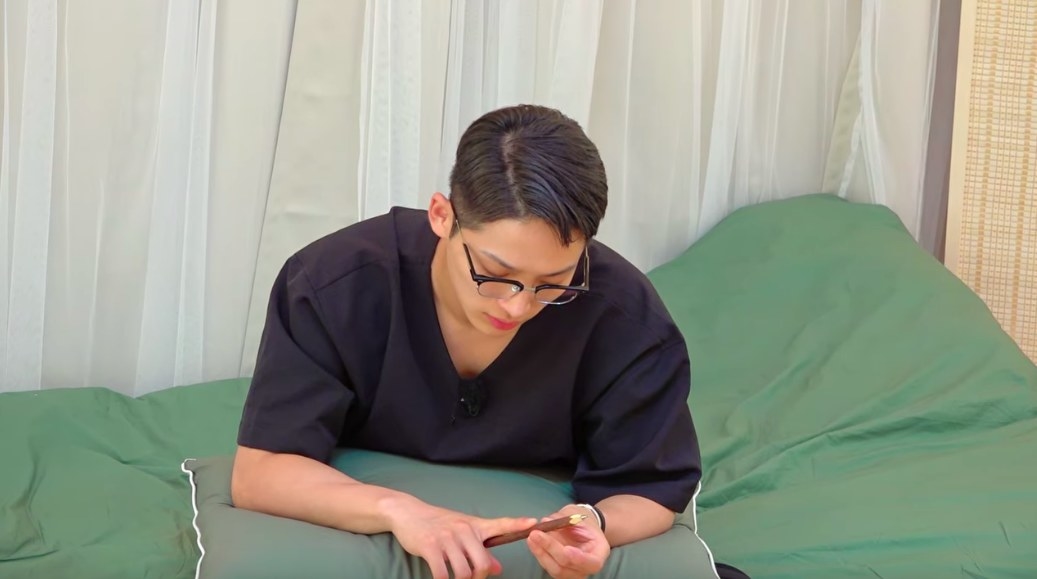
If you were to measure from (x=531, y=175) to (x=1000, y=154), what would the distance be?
1.95 meters

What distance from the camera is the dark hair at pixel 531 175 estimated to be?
1.33 meters

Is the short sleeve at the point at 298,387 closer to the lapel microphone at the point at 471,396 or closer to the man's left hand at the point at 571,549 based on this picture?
the lapel microphone at the point at 471,396

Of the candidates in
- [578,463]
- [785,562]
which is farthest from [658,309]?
[785,562]

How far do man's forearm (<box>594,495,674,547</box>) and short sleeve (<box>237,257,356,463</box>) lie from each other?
344 mm

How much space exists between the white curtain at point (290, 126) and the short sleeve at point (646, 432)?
120 centimetres

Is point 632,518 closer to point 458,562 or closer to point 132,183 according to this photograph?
point 458,562

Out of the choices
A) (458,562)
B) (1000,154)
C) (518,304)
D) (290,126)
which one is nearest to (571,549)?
(458,562)

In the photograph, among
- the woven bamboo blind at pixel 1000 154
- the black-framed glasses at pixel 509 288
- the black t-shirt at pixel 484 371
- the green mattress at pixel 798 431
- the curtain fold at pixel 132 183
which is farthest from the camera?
the woven bamboo blind at pixel 1000 154

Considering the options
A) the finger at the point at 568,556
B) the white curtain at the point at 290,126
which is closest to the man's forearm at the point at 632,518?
the finger at the point at 568,556

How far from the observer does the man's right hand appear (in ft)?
4.17

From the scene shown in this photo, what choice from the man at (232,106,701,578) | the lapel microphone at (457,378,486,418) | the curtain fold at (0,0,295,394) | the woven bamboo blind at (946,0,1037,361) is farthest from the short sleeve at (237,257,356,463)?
the woven bamboo blind at (946,0,1037,361)

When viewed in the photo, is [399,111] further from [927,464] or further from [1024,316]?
[1024,316]

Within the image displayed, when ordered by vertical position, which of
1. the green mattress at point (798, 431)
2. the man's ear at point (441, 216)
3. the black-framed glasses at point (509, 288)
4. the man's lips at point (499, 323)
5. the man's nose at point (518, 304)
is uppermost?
the man's ear at point (441, 216)

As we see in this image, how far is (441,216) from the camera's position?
4.76 ft
